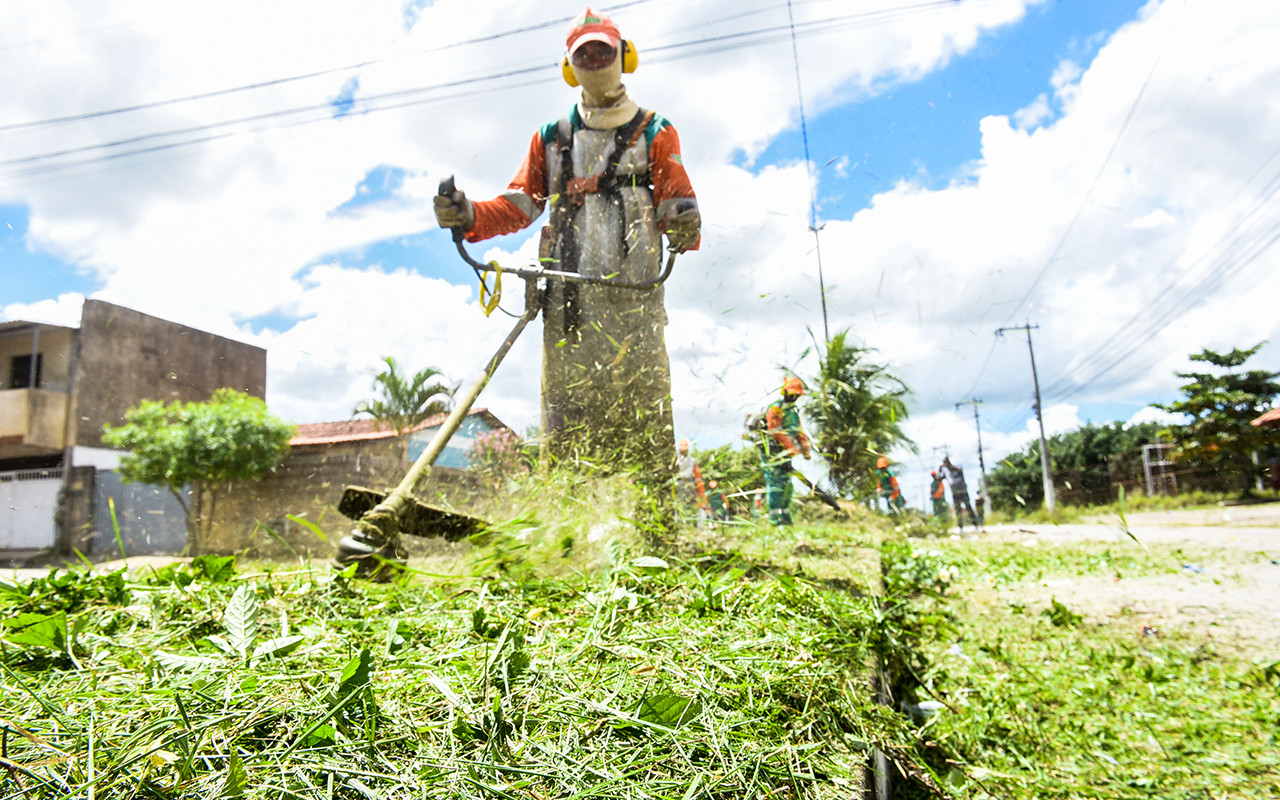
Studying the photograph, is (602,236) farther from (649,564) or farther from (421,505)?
(649,564)

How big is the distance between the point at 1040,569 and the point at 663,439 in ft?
12.3

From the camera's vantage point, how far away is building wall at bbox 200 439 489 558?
213 centimetres

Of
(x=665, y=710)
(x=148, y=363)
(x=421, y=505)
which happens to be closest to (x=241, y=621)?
(x=665, y=710)

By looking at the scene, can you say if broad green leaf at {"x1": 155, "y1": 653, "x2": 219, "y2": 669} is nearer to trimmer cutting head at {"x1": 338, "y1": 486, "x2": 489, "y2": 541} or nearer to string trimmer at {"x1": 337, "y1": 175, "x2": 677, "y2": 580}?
string trimmer at {"x1": 337, "y1": 175, "x2": 677, "y2": 580}

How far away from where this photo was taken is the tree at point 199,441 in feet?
6.84

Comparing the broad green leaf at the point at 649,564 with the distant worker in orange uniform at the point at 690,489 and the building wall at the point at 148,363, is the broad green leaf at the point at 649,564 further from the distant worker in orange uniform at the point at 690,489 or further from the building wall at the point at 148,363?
the building wall at the point at 148,363

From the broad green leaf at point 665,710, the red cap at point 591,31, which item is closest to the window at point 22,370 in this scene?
the broad green leaf at point 665,710

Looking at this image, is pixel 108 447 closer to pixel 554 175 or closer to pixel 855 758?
pixel 554 175

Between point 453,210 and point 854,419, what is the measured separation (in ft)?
5.78

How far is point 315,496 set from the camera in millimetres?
2568

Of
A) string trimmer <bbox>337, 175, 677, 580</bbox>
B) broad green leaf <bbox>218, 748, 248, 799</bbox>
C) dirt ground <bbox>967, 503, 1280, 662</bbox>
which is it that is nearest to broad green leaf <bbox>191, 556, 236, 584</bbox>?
string trimmer <bbox>337, 175, 677, 580</bbox>

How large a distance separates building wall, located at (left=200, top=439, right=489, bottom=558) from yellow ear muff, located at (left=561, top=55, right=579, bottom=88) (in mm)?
1642

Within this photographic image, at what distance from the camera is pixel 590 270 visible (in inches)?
98.6

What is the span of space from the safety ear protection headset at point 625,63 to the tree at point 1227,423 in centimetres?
2153
